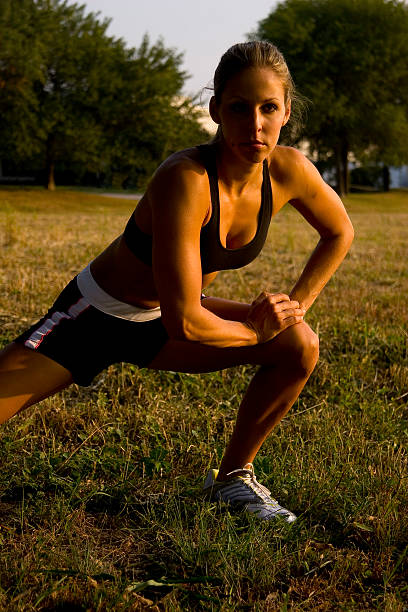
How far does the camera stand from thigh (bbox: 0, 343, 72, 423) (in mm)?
2783

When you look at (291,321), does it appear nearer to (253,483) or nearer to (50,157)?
(253,483)

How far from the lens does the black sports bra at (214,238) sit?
263 cm

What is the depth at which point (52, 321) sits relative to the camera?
2906 mm

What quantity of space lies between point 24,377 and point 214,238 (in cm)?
94

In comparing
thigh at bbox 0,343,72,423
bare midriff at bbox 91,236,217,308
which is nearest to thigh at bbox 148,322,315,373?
bare midriff at bbox 91,236,217,308

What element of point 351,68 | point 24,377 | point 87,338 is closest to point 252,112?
point 87,338

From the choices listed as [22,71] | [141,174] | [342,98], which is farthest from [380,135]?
[22,71]

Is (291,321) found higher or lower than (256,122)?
lower

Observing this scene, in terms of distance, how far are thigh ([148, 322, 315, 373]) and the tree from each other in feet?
123

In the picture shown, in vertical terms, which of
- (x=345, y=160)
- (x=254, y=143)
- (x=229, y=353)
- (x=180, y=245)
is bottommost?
(x=229, y=353)

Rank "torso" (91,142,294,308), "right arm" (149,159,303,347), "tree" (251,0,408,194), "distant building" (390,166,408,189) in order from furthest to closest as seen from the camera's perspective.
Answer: "distant building" (390,166,408,189)
"tree" (251,0,408,194)
"torso" (91,142,294,308)
"right arm" (149,159,303,347)

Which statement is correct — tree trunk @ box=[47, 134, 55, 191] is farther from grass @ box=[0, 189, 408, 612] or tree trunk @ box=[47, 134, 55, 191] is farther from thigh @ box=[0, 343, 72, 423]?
thigh @ box=[0, 343, 72, 423]

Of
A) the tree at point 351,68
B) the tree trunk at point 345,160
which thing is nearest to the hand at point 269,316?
the tree at point 351,68

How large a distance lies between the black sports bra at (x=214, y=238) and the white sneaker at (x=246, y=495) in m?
0.88
